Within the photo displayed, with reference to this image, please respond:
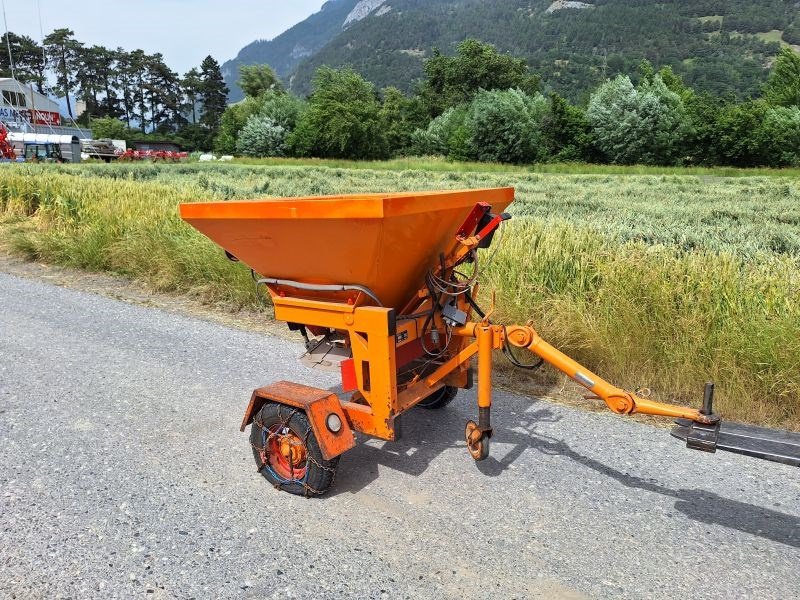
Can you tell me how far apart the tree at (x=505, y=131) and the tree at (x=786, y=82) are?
2410 cm

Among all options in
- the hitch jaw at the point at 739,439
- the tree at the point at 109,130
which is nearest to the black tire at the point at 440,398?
the hitch jaw at the point at 739,439

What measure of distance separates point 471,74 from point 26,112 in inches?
2261

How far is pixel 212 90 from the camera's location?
10669 cm

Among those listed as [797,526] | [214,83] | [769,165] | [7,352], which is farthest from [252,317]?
[214,83]

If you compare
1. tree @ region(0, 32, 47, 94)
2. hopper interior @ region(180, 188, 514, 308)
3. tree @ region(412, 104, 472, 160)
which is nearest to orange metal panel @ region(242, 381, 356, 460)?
hopper interior @ region(180, 188, 514, 308)

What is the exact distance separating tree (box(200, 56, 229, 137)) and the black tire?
106 metres

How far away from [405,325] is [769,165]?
52435 millimetres

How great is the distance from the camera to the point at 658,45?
188m

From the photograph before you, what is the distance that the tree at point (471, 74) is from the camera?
8806cm

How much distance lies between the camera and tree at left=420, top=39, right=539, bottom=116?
8806 centimetres

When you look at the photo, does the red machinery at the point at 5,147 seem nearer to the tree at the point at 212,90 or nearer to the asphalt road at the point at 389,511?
the asphalt road at the point at 389,511

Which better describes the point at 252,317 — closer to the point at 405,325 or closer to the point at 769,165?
the point at 405,325

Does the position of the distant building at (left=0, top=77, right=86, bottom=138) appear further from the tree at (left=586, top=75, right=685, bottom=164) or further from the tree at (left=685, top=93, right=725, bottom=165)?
the tree at (left=685, top=93, right=725, bottom=165)

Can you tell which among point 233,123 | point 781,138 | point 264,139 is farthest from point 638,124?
point 233,123
